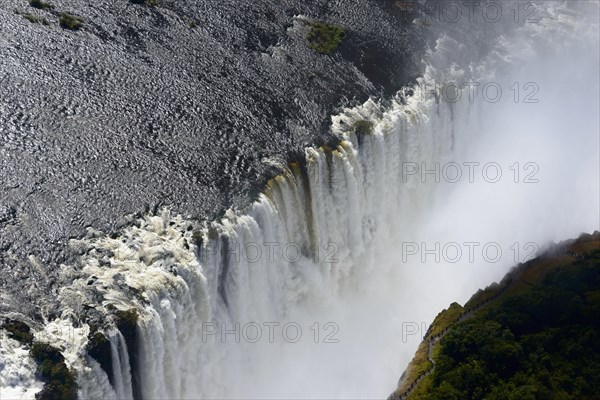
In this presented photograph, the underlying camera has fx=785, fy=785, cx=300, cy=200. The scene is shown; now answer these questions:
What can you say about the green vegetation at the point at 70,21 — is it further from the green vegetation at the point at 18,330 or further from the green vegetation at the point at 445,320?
the green vegetation at the point at 445,320

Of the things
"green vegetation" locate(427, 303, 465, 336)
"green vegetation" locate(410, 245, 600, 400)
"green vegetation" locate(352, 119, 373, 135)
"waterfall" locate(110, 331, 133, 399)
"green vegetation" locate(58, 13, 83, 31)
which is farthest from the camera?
"green vegetation" locate(58, 13, 83, 31)

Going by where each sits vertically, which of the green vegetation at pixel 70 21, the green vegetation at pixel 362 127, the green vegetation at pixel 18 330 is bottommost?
the green vegetation at pixel 18 330

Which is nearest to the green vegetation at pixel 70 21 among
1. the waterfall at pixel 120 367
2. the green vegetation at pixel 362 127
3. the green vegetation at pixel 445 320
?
the green vegetation at pixel 362 127

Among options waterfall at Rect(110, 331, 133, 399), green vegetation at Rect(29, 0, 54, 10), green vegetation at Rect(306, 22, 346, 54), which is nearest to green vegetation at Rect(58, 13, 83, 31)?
green vegetation at Rect(29, 0, 54, 10)

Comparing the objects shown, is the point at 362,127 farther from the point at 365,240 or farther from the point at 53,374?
the point at 53,374

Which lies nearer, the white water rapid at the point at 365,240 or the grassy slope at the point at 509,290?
the white water rapid at the point at 365,240

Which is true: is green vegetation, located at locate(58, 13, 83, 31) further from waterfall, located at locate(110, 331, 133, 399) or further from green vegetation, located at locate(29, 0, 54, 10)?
waterfall, located at locate(110, 331, 133, 399)

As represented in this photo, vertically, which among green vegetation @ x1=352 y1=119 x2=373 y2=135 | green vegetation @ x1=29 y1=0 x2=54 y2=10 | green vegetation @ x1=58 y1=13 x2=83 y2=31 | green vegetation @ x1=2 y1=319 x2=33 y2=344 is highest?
green vegetation @ x1=29 y1=0 x2=54 y2=10
